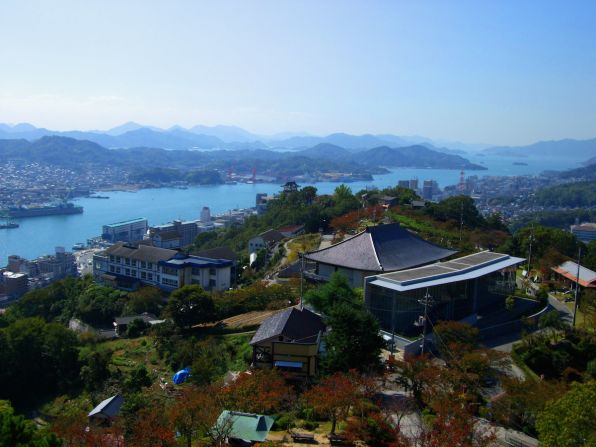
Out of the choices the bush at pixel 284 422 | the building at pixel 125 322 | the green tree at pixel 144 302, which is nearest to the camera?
the bush at pixel 284 422

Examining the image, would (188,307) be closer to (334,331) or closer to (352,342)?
(334,331)

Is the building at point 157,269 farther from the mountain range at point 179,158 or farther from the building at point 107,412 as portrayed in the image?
the mountain range at point 179,158

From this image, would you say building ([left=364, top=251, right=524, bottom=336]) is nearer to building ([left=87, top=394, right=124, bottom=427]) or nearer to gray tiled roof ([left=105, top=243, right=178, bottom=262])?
building ([left=87, top=394, right=124, bottom=427])

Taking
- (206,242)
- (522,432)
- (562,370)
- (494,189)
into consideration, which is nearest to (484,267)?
(562,370)

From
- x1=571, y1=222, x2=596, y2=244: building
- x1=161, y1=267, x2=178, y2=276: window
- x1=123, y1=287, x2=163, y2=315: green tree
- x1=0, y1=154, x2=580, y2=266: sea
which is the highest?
x1=161, y1=267, x2=178, y2=276: window

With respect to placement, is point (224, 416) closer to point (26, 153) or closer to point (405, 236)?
point (405, 236)

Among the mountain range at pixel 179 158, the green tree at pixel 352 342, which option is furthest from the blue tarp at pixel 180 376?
the mountain range at pixel 179 158

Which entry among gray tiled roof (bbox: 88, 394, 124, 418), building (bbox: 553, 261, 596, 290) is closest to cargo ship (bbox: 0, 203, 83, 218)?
gray tiled roof (bbox: 88, 394, 124, 418)

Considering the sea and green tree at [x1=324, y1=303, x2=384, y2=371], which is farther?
the sea
